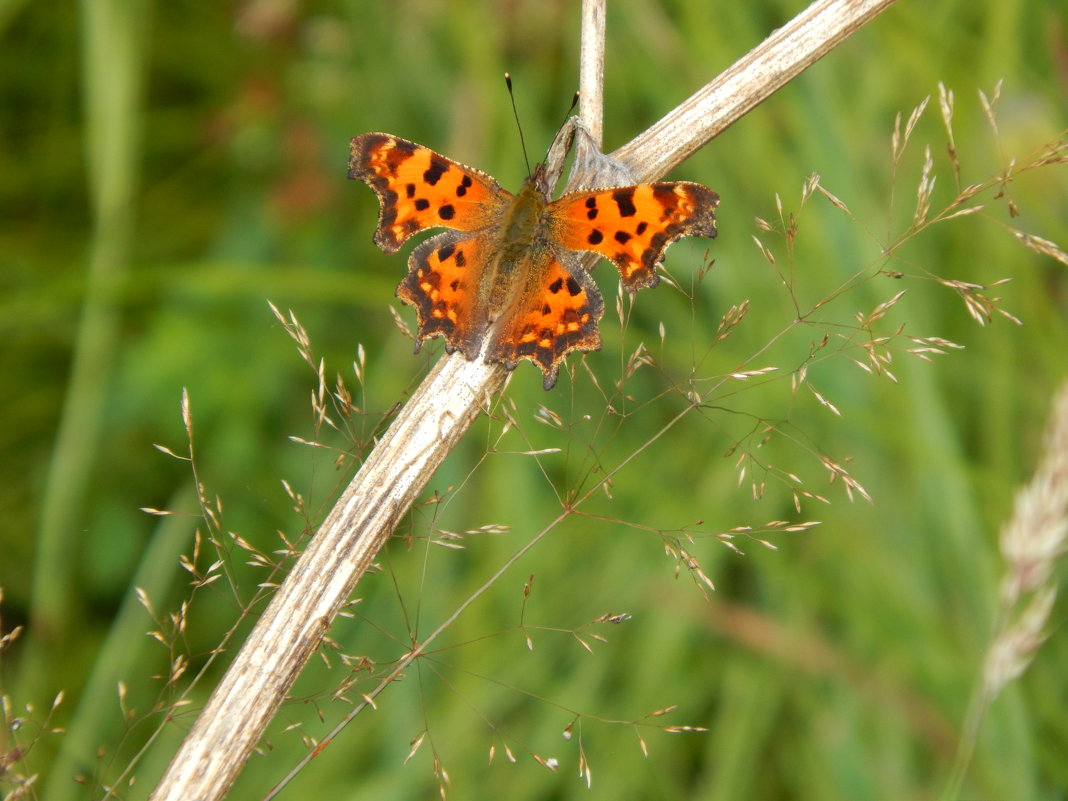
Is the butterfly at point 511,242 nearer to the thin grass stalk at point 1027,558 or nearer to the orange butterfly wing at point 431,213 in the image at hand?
the orange butterfly wing at point 431,213

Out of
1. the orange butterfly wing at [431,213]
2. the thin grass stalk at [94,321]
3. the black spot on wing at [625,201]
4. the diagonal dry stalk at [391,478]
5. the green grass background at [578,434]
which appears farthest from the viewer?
the thin grass stalk at [94,321]

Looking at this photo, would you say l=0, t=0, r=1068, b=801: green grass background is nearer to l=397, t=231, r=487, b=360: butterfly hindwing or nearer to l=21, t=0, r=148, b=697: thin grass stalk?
l=21, t=0, r=148, b=697: thin grass stalk

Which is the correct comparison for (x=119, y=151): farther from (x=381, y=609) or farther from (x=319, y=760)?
(x=319, y=760)

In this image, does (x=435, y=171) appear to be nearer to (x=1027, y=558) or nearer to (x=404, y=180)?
(x=404, y=180)

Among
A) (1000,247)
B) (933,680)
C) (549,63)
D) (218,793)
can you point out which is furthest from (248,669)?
(549,63)

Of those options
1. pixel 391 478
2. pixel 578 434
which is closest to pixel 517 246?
pixel 391 478

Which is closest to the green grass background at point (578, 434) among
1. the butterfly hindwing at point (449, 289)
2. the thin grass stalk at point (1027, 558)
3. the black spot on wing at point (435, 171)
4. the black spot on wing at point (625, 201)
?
the butterfly hindwing at point (449, 289)
